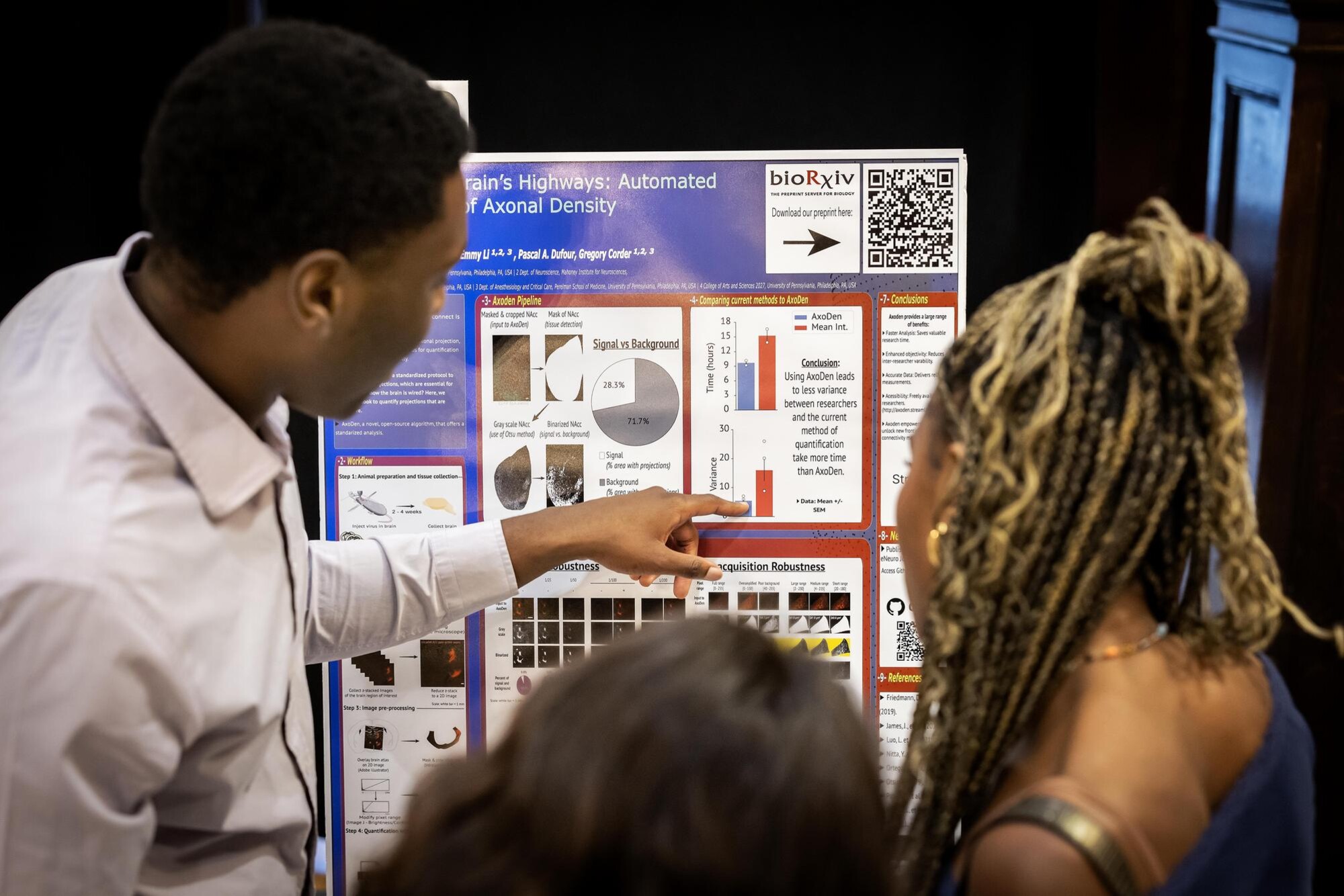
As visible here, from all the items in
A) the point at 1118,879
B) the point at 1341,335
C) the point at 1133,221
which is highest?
the point at 1133,221

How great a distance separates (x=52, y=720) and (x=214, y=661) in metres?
0.17

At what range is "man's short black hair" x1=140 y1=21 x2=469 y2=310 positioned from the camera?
115 cm

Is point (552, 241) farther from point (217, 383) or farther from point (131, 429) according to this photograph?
point (131, 429)

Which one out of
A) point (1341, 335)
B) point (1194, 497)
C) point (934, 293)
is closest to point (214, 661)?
point (1194, 497)

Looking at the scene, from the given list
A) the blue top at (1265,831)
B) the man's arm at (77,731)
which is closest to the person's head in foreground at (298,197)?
the man's arm at (77,731)

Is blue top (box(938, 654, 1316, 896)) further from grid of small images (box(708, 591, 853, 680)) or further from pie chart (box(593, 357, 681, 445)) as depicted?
pie chart (box(593, 357, 681, 445))

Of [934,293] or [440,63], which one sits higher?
[440,63]

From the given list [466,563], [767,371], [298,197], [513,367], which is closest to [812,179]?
[767,371]

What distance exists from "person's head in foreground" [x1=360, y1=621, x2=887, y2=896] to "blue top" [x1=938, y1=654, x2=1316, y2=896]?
485 millimetres

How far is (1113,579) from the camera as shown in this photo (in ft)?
3.64

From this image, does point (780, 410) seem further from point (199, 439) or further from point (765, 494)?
point (199, 439)

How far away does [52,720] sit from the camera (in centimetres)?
108

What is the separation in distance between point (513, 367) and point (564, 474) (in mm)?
205

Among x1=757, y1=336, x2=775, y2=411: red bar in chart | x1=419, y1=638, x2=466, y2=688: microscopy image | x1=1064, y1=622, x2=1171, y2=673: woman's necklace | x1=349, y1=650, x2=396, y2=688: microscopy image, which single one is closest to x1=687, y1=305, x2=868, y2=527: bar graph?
x1=757, y1=336, x2=775, y2=411: red bar in chart
